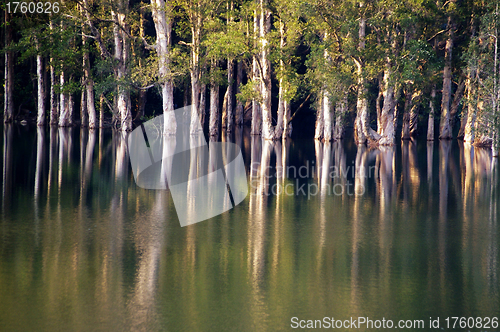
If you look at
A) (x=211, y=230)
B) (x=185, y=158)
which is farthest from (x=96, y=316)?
(x=185, y=158)

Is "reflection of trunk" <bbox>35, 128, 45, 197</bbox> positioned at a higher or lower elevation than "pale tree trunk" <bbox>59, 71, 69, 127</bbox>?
lower

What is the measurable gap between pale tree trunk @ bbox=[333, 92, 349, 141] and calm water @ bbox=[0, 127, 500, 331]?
20.3 meters

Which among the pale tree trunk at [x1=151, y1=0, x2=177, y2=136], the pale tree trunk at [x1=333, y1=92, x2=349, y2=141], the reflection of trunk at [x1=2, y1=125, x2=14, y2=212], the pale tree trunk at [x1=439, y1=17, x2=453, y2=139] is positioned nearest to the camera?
the reflection of trunk at [x1=2, y1=125, x2=14, y2=212]

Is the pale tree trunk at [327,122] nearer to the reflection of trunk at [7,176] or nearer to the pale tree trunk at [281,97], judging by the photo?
the pale tree trunk at [281,97]

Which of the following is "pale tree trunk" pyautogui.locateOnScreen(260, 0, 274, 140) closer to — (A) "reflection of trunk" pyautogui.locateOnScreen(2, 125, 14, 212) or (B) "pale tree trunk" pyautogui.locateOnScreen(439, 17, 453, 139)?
(B) "pale tree trunk" pyautogui.locateOnScreen(439, 17, 453, 139)

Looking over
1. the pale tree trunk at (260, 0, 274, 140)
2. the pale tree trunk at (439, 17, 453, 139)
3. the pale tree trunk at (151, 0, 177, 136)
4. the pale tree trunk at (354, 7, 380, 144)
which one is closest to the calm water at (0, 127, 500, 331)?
the pale tree trunk at (354, 7, 380, 144)

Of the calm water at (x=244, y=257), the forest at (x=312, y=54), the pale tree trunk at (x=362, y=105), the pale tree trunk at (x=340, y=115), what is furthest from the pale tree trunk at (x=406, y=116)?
the calm water at (x=244, y=257)

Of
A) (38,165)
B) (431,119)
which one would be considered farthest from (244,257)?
(431,119)

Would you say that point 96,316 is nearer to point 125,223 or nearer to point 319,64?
point 125,223

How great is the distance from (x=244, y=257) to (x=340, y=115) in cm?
2945

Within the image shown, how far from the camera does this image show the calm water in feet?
18.2

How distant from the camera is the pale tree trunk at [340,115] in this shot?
34.4 meters

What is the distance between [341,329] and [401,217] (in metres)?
5.76

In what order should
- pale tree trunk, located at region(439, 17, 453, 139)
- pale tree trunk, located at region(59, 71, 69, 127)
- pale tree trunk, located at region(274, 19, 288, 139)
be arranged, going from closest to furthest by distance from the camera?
pale tree trunk, located at region(274, 19, 288, 139), pale tree trunk, located at region(439, 17, 453, 139), pale tree trunk, located at region(59, 71, 69, 127)
